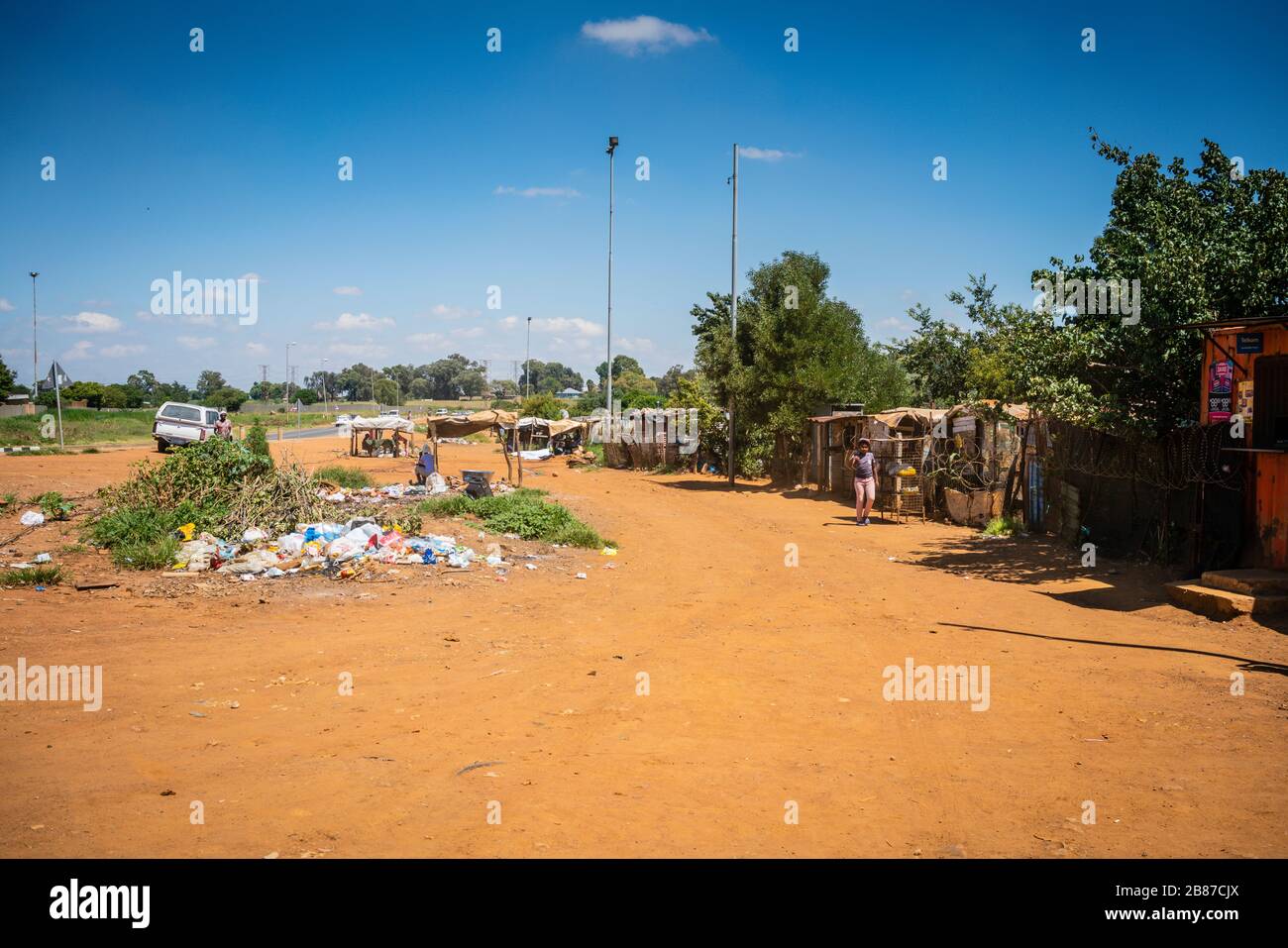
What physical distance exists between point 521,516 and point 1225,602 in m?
10.8

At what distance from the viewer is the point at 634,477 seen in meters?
32.2

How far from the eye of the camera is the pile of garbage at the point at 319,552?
37.7 feet

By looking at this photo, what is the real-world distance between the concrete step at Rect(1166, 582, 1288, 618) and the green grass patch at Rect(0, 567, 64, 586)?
45.8 feet

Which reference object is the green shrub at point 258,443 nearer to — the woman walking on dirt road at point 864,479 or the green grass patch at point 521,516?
the green grass patch at point 521,516

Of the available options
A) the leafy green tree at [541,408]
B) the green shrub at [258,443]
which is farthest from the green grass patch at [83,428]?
the green shrub at [258,443]

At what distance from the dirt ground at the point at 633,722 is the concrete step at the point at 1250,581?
1.66 feet

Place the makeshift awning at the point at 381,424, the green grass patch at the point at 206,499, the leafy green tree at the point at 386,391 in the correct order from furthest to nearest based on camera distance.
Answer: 1. the leafy green tree at the point at 386,391
2. the makeshift awning at the point at 381,424
3. the green grass patch at the point at 206,499

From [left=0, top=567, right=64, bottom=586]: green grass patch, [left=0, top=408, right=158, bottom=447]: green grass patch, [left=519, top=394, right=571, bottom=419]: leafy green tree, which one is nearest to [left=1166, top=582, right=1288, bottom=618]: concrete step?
[left=0, top=567, right=64, bottom=586]: green grass patch

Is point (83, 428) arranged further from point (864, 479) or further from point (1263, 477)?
point (1263, 477)
